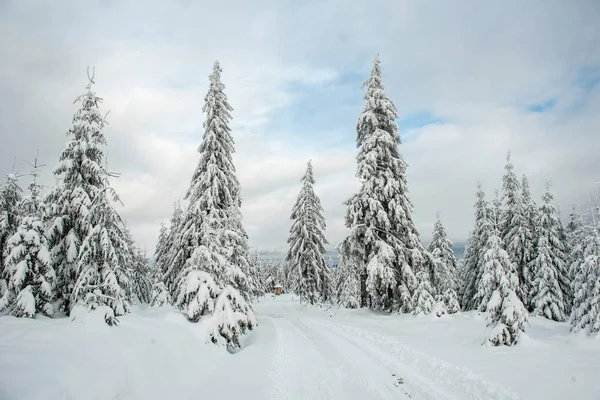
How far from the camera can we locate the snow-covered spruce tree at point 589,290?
38.0 feet

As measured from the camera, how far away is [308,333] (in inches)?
658

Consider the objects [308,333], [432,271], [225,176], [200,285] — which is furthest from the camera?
[432,271]

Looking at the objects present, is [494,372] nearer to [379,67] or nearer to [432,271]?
[432,271]

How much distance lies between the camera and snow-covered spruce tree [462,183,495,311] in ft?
102

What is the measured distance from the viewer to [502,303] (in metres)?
11.6

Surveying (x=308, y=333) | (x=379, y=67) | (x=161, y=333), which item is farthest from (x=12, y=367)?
(x=379, y=67)

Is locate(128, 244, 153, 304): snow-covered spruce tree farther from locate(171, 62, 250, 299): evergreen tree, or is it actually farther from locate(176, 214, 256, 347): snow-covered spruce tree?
locate(176, 214, 256, 347): snow-covered spruce tree

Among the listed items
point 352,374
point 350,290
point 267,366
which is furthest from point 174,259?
point 350,290

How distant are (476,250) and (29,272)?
3522 cm

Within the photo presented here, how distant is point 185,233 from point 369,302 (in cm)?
1308

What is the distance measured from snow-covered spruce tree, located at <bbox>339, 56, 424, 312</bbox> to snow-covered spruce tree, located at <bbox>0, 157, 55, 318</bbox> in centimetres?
1550

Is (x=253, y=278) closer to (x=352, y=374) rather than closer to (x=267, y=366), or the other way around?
(x=267, y=366)

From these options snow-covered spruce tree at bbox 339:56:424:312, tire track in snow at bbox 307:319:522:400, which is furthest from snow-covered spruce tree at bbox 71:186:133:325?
snow-covered spruce tree at bbox 339:56:424:312

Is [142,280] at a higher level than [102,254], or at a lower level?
lower
